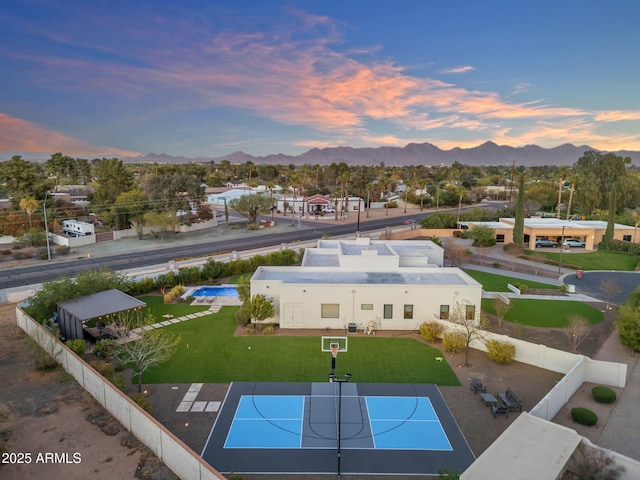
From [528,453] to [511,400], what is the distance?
18.6ft

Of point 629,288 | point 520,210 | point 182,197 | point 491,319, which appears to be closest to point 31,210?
point 182,197

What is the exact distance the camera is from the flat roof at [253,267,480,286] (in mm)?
29611

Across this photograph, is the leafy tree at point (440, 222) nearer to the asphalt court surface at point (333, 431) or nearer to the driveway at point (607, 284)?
the driveway at point (607, 284)

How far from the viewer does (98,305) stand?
26.1 m

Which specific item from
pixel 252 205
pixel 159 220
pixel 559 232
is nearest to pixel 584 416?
pixel 559 232

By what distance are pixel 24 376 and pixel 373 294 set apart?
63.2 ft

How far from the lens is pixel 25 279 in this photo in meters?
40.7

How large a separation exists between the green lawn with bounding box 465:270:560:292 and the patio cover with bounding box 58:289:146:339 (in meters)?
28.6

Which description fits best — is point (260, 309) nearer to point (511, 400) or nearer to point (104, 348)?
point (104, 348)

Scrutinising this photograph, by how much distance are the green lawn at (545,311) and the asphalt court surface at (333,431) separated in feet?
44.2

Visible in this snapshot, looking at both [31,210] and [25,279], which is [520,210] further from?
[31,210]

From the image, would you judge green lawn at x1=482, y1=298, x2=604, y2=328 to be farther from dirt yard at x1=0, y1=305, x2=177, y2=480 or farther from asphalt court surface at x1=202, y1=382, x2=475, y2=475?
dirt yard at x1=0, y1=305, x2=177, y2=480

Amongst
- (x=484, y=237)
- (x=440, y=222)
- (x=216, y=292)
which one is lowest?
(x=216, y=292)

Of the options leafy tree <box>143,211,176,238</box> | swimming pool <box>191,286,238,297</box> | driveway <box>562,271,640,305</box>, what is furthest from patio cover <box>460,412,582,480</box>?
leafy tree <box>143,211,176,238</box>
